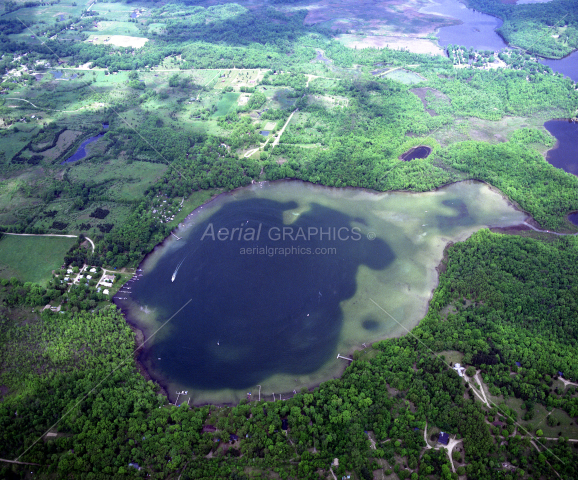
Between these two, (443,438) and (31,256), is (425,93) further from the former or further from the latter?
(31,256)

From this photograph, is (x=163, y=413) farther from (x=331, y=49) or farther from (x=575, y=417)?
(x=331, y=49)

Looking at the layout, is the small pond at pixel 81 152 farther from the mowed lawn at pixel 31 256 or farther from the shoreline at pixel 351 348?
the shoreline at pixel 351 348

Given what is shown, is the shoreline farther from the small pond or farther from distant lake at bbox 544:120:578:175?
the small pond

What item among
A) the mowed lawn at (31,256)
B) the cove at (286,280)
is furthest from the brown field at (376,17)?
the mowed lawn at (31,256)

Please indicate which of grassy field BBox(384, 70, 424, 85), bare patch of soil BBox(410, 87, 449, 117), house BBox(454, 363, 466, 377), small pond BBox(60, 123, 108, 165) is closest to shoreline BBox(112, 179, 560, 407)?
house BBox(454, 363, 466, 377)

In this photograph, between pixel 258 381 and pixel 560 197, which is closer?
pixel 258 381

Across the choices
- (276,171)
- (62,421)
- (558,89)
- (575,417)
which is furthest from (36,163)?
(558,89)

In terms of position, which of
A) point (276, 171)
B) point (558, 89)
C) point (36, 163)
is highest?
point (558, 89)
